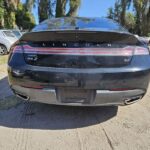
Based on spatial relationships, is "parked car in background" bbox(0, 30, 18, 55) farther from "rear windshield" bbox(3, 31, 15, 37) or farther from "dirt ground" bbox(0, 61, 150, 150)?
"dirt ground" bbox(0, 61, 150, 150)

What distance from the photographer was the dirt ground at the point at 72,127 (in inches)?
131

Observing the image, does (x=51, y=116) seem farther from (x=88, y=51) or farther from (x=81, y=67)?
(x=88, y=51)

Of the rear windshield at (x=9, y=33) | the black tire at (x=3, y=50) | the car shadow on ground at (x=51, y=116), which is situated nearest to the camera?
the car shadow on ground at (x=51, y=116)

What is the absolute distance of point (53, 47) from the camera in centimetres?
353

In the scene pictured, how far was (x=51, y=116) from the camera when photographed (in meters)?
4.16

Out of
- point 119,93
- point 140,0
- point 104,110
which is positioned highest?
point 119,93

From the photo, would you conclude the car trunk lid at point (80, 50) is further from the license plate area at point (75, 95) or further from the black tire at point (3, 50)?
the black tire at point (3, 50)

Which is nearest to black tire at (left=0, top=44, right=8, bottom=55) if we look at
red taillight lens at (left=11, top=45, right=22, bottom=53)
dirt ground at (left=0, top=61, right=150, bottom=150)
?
dirt ground at (left=0, top=61, right=150, bottom=150)

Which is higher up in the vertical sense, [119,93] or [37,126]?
[119,93]

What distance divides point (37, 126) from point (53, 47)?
3.49 ft

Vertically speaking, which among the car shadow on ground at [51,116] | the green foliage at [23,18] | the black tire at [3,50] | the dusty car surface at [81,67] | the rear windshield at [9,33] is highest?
the dusty car surface at [81,67]

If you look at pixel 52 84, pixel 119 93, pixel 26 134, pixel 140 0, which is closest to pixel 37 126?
pixel 26 134

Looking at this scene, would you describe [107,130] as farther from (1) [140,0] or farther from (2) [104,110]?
(1) [140,0]

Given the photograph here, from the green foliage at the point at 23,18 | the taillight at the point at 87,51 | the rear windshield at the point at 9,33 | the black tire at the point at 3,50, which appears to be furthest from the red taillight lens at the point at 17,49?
the green foliage at the point at 23,18
